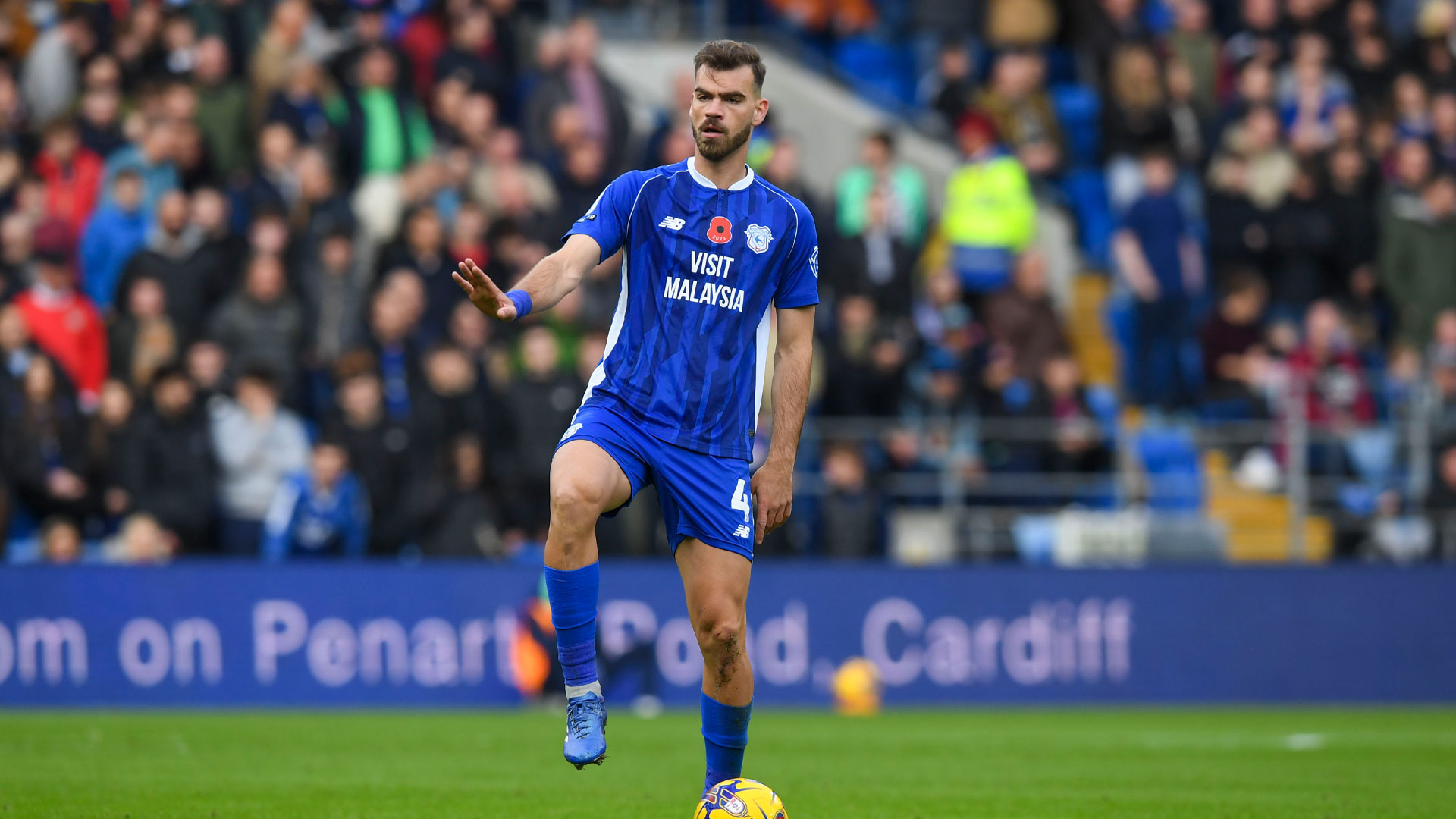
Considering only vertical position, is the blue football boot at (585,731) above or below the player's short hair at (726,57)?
below

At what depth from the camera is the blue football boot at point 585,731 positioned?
745 cm

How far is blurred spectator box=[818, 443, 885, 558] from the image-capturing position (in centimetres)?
1811

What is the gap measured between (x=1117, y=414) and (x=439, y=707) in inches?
287

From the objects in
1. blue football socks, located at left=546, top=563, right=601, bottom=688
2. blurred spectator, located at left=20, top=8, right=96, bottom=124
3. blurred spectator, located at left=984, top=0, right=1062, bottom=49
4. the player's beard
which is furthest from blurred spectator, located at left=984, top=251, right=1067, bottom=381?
blue football socks, located at left=546, top=563, right=601, bottom=688

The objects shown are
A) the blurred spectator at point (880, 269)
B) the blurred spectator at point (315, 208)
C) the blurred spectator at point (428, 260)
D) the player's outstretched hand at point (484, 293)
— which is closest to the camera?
the player's outstretched hand at point (484, 293)

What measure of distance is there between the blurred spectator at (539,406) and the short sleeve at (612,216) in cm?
920

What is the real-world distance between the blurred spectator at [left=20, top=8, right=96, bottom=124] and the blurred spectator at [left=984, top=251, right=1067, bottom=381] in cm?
892

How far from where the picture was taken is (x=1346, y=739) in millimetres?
14578

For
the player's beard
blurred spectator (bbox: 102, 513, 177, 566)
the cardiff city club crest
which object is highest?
the player's beard

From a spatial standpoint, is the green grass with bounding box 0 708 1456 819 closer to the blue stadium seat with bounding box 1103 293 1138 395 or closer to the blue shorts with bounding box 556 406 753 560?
the blue shorts with bounding box 556 406 753 560

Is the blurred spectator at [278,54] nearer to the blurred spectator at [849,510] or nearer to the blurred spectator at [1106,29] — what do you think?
the blurred spectator at [849,510]

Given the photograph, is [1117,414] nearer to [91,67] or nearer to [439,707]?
[439,707]

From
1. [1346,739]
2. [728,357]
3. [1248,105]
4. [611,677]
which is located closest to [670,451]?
[728,357]

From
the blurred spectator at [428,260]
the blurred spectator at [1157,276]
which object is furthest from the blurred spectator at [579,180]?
the blurred spectator at [1157,276]
